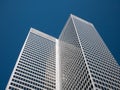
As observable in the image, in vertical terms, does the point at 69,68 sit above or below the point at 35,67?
above

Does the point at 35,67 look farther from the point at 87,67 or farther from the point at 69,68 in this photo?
the point at 87,67

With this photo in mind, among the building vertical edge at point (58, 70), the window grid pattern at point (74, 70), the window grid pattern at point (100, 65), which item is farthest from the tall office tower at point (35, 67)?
the window grid pattern at point (100, 65)

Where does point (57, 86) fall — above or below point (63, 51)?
below

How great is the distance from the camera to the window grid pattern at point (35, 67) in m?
101

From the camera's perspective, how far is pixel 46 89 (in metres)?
106

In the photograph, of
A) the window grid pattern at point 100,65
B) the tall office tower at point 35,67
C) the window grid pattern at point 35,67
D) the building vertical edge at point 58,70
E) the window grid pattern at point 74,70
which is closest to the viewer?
the window grid pattern at point 74,70

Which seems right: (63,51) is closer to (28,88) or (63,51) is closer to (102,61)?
(102,61)

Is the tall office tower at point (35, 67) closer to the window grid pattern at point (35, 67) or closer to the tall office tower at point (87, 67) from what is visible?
the window grid pattern at point (35, 67)

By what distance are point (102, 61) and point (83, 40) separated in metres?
23.5

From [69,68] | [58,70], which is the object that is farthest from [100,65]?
[58,70]

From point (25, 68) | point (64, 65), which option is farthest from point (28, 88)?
point (64, 65)

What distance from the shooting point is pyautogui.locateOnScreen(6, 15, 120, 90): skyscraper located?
96562 millimetres

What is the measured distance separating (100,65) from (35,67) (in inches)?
1449

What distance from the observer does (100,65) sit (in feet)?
376
